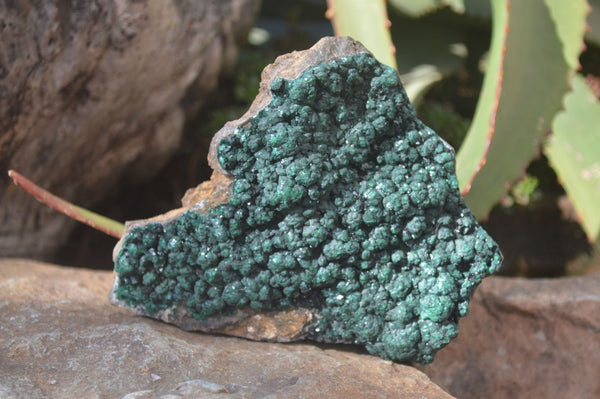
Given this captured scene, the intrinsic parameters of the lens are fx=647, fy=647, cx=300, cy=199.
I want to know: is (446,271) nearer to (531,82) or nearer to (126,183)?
(531,82)

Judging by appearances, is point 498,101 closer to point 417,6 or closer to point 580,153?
point 580,153

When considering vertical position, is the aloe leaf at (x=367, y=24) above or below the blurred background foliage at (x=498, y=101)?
above

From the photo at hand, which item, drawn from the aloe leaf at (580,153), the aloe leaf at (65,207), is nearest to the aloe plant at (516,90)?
the aloe leaf at (580,153)

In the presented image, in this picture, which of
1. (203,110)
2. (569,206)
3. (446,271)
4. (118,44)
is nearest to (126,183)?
(203,110)

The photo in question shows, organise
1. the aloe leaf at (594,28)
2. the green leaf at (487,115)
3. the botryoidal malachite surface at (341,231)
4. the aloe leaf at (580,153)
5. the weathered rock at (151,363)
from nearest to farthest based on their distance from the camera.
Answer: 1. the weathered rock at (151,363)
2. the botryoidal malachite surface at (341,231)
3. the green leaf at (487,115)
4. the aloe leaf at (580,153)
5. the aloe leaf at (594,28)

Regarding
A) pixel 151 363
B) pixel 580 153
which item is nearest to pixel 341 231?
pixel 151 363

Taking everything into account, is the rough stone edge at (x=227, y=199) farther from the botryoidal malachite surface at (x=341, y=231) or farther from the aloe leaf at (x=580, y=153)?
the aloe leaf at (x=580, y=153)

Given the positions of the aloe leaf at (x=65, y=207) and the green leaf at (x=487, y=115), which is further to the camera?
the green leaf at (x=487, y=115)
